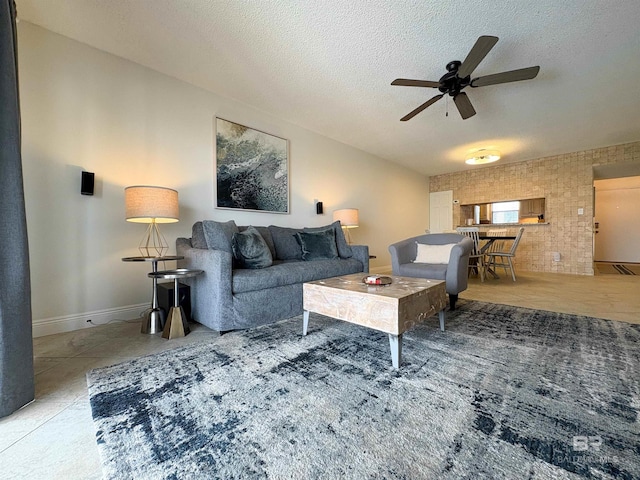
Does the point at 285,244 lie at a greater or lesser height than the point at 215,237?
lesser

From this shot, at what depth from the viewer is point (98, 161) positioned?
7.97 ft

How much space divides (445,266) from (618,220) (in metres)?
9.02

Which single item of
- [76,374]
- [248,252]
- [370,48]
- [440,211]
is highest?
[370,48]

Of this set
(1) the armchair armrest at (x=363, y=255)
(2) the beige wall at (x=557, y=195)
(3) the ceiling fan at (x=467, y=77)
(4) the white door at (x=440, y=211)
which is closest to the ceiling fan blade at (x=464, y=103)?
(3) the ceiling fan at (x=467, y=77)

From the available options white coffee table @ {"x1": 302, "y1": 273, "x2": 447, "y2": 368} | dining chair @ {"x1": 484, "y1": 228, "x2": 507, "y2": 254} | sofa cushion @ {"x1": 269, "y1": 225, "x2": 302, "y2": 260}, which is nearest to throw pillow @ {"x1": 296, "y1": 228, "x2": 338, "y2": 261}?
sofa cushion @ {"x1": 269, "y1": 225, "x2": 302, "y2": 260}

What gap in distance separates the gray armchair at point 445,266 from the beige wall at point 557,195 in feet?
13.6

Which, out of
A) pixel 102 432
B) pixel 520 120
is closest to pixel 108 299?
pixel 102 432

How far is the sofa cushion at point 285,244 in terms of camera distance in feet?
10.8

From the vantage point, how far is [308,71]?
109 inches

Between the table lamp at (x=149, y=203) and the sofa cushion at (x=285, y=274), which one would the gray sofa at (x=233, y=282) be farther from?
the table lamp at (x=149, y=203)

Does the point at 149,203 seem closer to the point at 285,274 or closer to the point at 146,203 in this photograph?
the point at 146,203

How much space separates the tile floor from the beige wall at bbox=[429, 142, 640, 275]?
2217mm

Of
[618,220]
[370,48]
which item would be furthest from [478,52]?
[618,220]

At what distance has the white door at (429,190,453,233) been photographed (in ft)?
23.4
